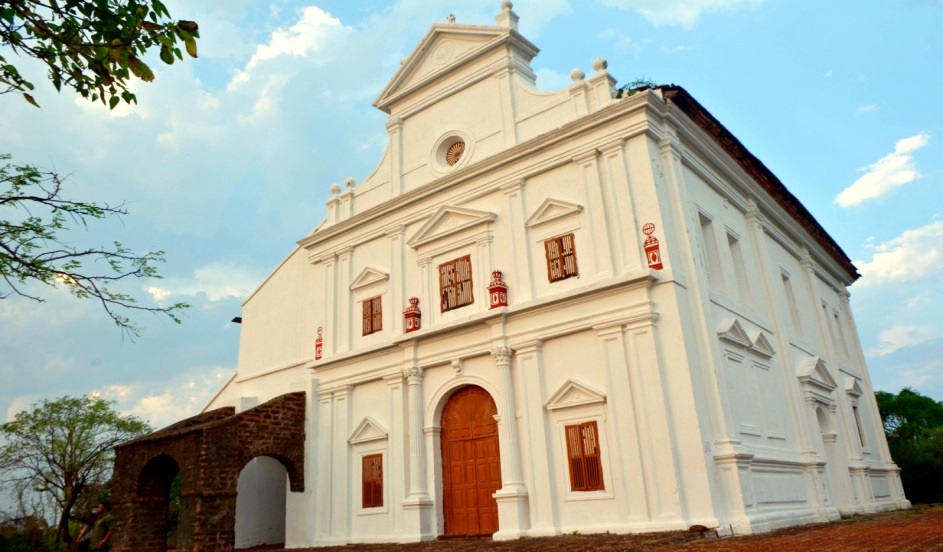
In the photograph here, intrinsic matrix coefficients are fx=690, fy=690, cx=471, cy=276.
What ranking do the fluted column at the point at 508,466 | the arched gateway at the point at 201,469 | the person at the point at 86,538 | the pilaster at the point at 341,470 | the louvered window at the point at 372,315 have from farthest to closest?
the louvered window at the point at 372,315, the pilaster at the point at 341,470, the person at the point at 86,538, the arched gateway at the point at 201,469, the fluted column at the point at 508,466

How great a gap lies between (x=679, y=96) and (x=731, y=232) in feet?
11.5

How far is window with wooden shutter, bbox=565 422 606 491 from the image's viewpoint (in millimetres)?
12016

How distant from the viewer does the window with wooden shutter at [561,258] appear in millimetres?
13359

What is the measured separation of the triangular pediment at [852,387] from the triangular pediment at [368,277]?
1308 centimetres

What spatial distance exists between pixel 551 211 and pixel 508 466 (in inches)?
199

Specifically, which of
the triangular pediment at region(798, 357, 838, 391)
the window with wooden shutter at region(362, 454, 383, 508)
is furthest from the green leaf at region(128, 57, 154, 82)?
the triangular pediment at region(798, 357, 838, 391)

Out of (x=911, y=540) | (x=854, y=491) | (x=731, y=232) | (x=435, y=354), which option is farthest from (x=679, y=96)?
(x=854, y=491)

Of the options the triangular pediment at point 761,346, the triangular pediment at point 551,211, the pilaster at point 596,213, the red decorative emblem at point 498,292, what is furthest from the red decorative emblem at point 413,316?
the triangular pediment at point 761,346

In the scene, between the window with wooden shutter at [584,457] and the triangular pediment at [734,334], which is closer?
the window with wooden shutter at [584,457]

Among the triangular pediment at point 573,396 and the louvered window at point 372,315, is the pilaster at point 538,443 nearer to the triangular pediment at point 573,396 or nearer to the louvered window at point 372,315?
the triangular pediment at point 573,396

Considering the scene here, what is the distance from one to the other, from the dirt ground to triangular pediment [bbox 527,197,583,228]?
19.6 feet

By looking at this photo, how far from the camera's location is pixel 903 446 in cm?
2555

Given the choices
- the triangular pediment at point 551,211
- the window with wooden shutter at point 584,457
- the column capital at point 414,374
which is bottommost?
the window with wooden shutter at point 584,457

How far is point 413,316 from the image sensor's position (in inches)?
606
